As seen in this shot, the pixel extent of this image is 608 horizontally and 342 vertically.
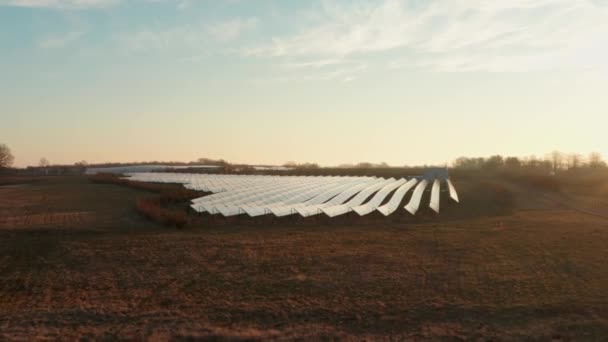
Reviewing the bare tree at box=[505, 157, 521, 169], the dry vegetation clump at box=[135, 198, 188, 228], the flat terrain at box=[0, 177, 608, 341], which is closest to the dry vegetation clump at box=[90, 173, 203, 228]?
the dry vegetation clump at box=[135, 198, 188, 228]

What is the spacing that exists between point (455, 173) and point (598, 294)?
196 feet

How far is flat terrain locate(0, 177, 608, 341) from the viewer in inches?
316

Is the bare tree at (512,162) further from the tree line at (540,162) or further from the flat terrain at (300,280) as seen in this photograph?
the flat terrain at (300,280)

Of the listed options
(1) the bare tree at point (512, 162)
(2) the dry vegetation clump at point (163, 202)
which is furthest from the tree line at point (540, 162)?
(2) the dry vegetation clump at point (163, 202)

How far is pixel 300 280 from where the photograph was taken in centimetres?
1063

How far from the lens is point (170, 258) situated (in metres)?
12.6

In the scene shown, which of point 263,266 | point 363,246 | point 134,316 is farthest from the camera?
point 363,246

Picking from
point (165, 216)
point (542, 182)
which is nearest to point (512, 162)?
point (542, 182)

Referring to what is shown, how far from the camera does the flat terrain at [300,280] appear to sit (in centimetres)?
Result: 802

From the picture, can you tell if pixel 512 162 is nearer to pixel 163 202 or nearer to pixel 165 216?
→ pixel 163 202

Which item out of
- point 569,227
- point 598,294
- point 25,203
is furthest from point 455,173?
point 598,294

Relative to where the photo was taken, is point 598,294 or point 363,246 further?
point 363,246

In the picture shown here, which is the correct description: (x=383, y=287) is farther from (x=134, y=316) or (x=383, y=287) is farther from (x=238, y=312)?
(x=134, y=316)

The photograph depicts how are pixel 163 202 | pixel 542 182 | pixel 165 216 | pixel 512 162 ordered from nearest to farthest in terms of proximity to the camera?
1. pixel 165 216
2. pixel 163 202
3. pixel 542 182
4. pixel 512 162
